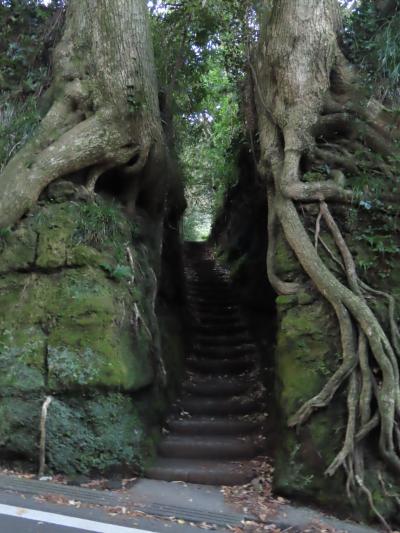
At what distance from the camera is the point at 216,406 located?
736 cm

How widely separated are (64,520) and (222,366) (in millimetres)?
4703

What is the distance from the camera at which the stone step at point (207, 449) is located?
6187 millimetres

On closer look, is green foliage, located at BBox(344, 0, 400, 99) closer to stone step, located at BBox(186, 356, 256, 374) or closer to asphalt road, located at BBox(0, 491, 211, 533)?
stone step, located at BBox(186, 356, 256, 374)

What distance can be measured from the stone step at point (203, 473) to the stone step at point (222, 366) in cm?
267

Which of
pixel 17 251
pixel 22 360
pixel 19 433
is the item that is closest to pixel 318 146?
pixel 17 251

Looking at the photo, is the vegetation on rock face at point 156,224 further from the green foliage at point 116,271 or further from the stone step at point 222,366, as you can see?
the stone step at point 222,366

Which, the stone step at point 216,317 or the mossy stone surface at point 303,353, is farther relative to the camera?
the stone step at point 216,317

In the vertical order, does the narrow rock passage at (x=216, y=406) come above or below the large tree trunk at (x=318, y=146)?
below

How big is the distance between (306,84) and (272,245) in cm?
222

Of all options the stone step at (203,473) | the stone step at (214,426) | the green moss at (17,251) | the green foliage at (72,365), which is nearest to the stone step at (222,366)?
the stone step at (214,426)

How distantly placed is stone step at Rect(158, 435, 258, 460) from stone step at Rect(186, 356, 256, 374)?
223cm

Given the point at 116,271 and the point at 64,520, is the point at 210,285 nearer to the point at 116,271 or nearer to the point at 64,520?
the point at 116,271

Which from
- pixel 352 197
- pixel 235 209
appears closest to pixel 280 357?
pixel 352 197

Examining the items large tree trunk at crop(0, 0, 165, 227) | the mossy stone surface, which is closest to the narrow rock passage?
the mossy stone surface
